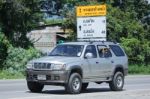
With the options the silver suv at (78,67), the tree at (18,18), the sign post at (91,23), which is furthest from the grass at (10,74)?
the silver suv at (78,67)

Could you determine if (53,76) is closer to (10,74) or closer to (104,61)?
(104,61)

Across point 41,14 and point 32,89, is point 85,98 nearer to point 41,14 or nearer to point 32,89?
point 32,89

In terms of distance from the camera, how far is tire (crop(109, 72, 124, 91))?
22.8m

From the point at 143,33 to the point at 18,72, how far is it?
16.4 meters

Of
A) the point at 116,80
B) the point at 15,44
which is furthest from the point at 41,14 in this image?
the point at 116,80

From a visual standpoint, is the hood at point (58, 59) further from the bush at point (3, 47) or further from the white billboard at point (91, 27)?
the bush at point (3, 47)

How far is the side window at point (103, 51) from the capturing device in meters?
22.2

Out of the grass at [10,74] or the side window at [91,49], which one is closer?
the side window at [91,49]

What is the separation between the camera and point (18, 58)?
38938mm

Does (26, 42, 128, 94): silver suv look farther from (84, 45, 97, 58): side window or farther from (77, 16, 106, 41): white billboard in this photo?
(77, 16, 106, 41): white billboard

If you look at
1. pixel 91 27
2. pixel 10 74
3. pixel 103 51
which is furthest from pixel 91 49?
pixel 10 74

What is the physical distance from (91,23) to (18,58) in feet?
21.0

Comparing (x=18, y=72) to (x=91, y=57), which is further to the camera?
(x=18, y=72)

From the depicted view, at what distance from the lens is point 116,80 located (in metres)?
22.9
